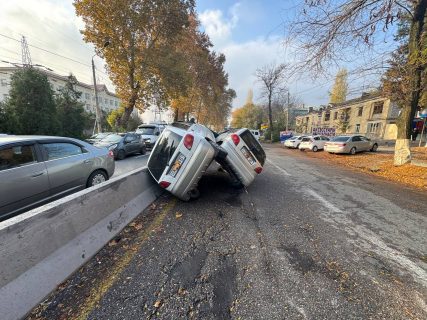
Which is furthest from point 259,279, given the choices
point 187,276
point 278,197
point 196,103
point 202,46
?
point 196,103

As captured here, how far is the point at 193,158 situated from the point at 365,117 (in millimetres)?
41904

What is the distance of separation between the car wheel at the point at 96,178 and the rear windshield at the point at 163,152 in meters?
1.52

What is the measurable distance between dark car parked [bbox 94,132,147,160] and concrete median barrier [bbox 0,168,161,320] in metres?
8.34

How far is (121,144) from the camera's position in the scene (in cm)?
1129

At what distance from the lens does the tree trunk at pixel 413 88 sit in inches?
323

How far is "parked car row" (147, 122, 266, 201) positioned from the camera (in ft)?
13.6

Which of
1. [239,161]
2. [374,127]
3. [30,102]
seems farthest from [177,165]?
[374,127]

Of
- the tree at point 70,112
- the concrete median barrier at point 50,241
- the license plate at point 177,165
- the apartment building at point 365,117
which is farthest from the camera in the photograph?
the apartment building at point 365,117

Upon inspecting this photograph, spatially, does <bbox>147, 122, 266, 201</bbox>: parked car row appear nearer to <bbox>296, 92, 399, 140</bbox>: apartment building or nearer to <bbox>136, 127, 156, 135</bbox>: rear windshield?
<bbox>136, 127, 156, 135</bbox>: rear windshield

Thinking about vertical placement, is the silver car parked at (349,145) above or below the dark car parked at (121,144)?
below

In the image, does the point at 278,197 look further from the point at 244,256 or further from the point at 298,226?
the point at 244,256

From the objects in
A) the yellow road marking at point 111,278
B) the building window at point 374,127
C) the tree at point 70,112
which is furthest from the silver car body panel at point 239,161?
the building window at point 374,127

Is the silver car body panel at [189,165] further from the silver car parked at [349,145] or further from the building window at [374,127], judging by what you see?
the building window at [374,127]

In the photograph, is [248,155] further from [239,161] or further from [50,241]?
[50,241]
